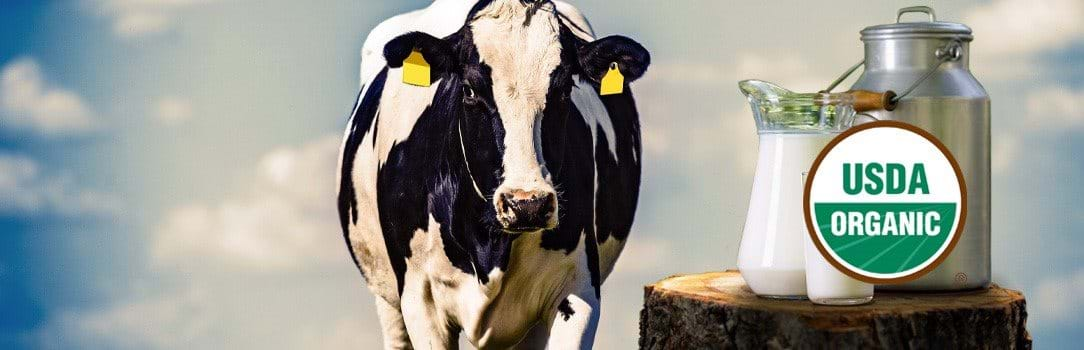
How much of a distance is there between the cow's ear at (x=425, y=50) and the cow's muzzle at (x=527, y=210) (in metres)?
0.75

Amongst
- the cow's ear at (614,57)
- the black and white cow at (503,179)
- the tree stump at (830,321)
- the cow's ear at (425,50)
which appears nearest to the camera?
the tree stump at (830,321)

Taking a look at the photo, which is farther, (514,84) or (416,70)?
(416,70)

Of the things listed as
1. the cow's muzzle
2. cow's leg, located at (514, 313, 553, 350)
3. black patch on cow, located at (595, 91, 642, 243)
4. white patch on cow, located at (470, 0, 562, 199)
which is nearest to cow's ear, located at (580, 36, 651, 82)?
white patch on cow, located at (470, 0, 562, 199)

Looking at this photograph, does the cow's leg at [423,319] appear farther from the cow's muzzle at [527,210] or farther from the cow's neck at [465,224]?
the cow's muzzle at [527,210]

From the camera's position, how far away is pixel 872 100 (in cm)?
394

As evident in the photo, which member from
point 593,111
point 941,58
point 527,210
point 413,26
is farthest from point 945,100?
point 413,26

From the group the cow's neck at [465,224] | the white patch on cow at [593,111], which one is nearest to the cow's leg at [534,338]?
the cow's neck at [465,224]

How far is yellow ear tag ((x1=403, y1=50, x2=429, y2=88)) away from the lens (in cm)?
599

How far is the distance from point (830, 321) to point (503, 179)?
2121 mm

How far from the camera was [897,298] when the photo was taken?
3986 millimetres

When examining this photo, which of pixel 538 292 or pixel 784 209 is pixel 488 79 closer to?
pixel 538 292

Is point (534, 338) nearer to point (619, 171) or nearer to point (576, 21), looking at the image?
point (619, 171)

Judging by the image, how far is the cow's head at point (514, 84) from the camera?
5.54 m

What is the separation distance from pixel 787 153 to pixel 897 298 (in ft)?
1.78
